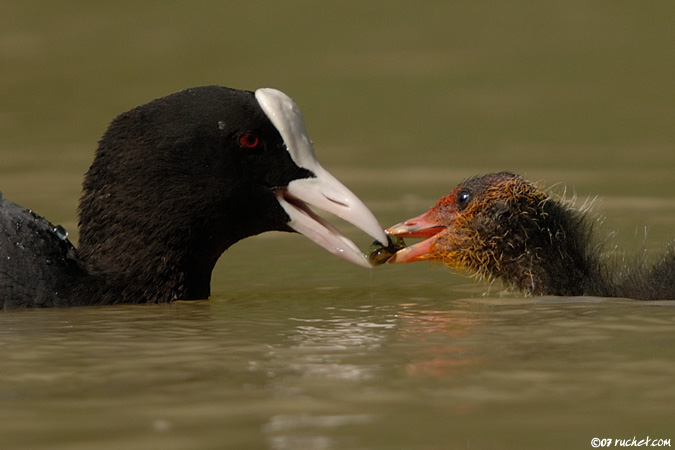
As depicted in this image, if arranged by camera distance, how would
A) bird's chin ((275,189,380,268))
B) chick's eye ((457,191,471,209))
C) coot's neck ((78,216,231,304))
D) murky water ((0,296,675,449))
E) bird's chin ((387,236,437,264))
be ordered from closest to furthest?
1. murky water ((0,296,675,449))
2. bird's chin ((275,189,380,268))
3. coot's neck ((78,216,231,304))
4. bird's chin ((387,236,437,264))
5. chick's eye ((457,191,471,209))

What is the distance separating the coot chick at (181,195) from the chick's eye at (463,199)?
3.34ft

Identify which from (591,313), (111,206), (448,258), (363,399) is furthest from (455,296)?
(363,399)

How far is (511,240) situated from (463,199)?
0.36 m

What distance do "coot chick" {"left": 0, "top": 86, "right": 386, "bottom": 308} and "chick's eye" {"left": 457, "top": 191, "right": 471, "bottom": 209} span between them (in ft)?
3.34

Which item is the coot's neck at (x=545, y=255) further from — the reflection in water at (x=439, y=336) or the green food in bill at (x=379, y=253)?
the reflection in water at (x=439, y=336)

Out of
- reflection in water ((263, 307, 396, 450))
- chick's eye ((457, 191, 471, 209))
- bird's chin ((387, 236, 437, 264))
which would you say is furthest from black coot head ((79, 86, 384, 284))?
chick's eye ((457, 191, 471, 209))

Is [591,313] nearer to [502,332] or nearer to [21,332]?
[502,332]

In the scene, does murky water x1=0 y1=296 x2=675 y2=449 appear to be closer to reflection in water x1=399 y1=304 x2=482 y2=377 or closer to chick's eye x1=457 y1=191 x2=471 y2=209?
reflection in water x1=399 y1=304 x2=482 y2=377

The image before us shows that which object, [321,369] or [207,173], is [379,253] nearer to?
[207,173]

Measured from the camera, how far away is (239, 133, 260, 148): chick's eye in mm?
6766

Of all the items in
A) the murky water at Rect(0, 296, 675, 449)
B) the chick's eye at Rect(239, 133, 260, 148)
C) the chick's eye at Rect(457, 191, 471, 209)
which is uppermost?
the chick's eye at Rect(239, 133, 260, 148)

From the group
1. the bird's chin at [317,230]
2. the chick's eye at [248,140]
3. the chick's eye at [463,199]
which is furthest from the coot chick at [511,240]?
the chick's eye at [248,140]

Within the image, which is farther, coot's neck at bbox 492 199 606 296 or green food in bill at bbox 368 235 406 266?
coot's neck at bbox 492 199 606 296

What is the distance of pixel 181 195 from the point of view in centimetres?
680
